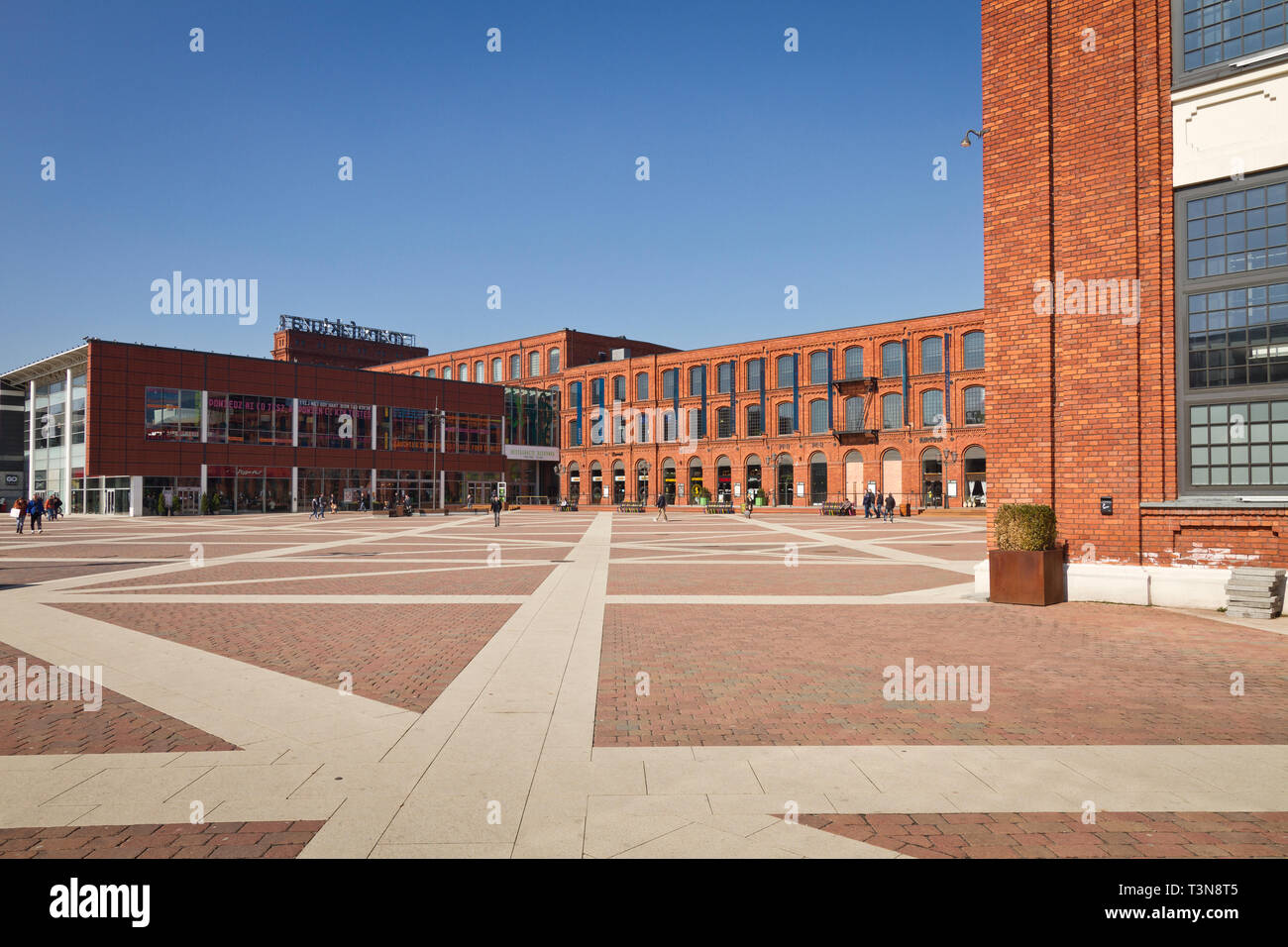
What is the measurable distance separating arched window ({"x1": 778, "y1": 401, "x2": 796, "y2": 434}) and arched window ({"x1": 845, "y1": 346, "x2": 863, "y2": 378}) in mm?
Result: 5424

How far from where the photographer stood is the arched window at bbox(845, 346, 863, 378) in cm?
5916

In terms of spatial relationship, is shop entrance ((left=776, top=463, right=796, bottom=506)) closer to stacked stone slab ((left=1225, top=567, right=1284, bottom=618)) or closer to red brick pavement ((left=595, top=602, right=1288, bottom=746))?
red brick pavement ((left=595, top=602, right=1288, bottom=746))

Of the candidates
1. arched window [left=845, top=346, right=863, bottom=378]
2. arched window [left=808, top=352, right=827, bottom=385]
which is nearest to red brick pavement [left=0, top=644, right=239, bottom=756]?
arched window [left=845, top=346, right=863, bottom=378]

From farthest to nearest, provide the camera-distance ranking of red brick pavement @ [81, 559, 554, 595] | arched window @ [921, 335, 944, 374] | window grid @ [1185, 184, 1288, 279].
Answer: arched window @ [921, 335, 944, 374]
red brick pavement @ [81, 559, 554, 595]
window grid @ [1185, 184, 1288, 279]

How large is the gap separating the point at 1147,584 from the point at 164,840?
12398mm

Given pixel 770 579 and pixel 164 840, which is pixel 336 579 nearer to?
pixel 770 579

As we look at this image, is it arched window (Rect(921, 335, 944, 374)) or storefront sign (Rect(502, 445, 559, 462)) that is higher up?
arched window (Rect(921, 335, 944, 374))

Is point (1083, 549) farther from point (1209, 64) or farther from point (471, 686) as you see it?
point (471, 686)

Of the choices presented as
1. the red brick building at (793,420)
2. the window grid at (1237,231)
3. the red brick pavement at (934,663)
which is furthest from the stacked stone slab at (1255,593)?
the red brick building at (793,420)

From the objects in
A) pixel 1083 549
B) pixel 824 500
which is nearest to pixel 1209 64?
pixel 1083 549

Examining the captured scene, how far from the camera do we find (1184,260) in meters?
11.5

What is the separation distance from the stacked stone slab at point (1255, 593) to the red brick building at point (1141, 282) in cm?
41

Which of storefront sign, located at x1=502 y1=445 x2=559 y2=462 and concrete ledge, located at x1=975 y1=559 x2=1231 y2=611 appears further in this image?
storefront sign, located at x1=502 y1=445 x2=559 y2=462

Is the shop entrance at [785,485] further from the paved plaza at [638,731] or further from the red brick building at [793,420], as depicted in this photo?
the paved plaza at [638,731]
